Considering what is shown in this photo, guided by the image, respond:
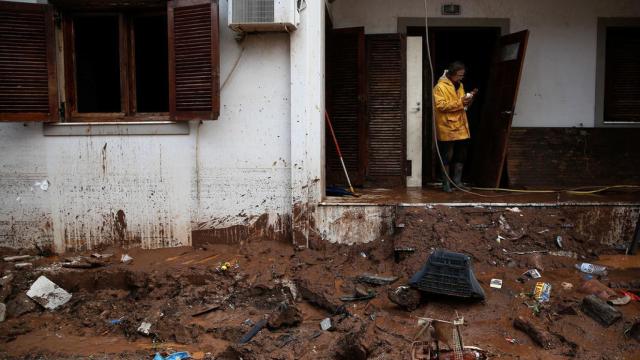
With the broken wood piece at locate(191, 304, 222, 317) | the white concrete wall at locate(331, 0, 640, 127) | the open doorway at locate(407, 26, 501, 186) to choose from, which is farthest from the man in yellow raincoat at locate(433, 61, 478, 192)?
the broken wood piece at locate(191, 304, 222, 317)

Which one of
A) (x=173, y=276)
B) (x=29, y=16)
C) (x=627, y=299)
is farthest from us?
(x=29, y=16)

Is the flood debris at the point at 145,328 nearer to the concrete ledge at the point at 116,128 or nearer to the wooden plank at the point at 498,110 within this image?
the concrete ledge at the point at 116,128

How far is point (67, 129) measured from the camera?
6633mm

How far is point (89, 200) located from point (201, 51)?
7.43ft

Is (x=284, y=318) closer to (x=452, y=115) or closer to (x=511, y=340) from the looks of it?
(x=511, y=340)

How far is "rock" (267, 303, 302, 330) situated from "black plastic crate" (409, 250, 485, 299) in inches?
45.0

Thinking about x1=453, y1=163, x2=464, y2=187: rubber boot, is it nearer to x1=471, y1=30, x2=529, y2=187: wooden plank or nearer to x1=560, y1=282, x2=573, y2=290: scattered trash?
x1=471, y1=30, x2=529, y2=187: wooden plank

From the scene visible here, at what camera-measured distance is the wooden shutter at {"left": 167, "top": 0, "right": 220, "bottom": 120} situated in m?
6.22

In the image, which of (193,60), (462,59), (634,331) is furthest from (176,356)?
(462,59)

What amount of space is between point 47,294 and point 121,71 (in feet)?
8.96

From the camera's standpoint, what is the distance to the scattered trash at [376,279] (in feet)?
18.9

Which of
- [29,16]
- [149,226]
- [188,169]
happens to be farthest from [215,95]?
[29,16]

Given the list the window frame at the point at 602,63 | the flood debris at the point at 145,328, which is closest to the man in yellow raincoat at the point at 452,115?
the window frame at the point at 602,63

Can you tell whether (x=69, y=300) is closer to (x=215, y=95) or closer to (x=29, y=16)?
(x=215, y=95)
